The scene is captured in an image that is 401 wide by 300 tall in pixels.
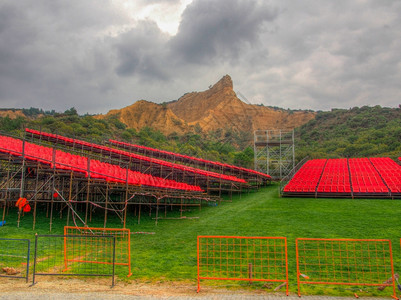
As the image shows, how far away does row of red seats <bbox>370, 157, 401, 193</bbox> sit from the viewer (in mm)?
22894

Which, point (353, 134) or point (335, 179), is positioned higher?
point (353, 134)

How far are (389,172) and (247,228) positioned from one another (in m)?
22.5

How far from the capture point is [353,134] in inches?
2544

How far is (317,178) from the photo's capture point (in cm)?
2802

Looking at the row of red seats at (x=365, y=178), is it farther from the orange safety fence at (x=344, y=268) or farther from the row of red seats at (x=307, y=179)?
the orange safety fence at (x=344, y=268)

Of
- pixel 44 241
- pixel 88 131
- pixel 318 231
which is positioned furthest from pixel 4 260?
pixel 88 131

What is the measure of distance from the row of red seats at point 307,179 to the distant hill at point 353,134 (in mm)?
14164

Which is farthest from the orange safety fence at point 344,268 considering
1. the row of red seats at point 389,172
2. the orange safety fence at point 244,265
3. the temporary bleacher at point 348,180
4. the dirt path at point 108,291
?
the row of red seats at point 389,172

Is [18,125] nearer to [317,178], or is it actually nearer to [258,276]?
[317,178]

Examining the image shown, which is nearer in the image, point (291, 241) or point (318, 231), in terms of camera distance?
point (291, 241)

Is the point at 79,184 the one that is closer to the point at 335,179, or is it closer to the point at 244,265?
the point at 244,265

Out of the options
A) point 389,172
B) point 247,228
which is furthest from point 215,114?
point 247,228

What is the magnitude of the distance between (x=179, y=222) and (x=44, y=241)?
6422mm

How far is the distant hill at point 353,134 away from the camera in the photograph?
5066cm
